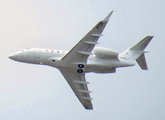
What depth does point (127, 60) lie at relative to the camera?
51250 millimetres

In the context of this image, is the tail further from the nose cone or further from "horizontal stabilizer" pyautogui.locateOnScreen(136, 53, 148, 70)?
the nose cone

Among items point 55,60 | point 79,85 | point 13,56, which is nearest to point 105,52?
point 55,60

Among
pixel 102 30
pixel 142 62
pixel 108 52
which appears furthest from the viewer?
pixel 142 62

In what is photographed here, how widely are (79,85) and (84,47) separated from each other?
31.3 ft

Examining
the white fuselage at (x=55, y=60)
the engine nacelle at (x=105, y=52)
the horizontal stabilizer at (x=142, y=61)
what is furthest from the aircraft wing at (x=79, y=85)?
the horizontal stabilizer at (x=142, y=61)

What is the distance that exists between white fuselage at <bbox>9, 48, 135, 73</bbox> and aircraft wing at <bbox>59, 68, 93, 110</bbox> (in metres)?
2.70

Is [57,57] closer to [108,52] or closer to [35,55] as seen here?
[35,55]

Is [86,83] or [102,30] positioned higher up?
[102,30]

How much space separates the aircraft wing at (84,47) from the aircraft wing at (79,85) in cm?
309

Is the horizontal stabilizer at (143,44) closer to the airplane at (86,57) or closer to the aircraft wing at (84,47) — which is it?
the airplane at (86,57)

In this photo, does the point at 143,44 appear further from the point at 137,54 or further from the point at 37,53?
the point at 37,53

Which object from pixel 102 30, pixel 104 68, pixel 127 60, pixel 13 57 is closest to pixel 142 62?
pixel 127 60

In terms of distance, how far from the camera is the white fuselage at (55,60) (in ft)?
162

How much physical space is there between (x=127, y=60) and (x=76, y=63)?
26.5 feet
